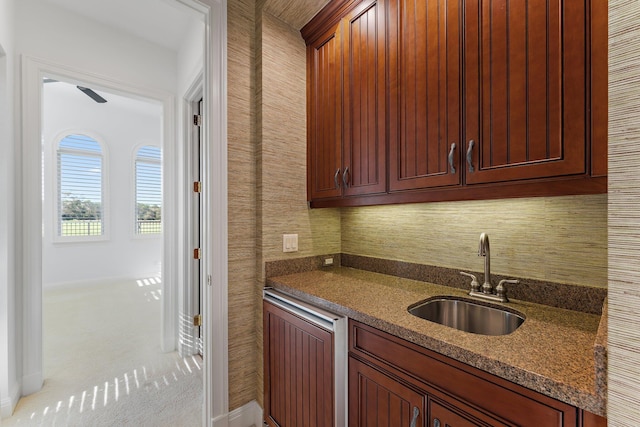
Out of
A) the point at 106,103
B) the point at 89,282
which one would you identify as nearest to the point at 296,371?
the point at 89,282

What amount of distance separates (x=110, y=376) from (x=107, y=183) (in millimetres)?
4238

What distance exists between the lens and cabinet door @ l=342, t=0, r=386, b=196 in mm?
1422

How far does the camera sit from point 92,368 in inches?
90.4

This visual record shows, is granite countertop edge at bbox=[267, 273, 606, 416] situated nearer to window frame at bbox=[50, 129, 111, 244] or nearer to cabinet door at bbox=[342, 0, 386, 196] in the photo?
cabinet door at bbox=[342, 0, 386, 196]

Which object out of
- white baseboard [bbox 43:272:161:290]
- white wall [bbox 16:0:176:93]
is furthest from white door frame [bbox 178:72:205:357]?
white baseboard [bbox 43:272:161:290]

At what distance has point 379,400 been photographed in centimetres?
104

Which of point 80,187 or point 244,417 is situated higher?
point 80,187

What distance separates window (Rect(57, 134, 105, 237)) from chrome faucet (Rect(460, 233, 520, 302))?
6.22 meters

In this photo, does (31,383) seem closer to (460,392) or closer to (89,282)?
(460,392)

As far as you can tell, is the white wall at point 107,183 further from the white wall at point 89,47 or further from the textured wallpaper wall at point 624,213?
the textured wallpaper wall at point 624,213

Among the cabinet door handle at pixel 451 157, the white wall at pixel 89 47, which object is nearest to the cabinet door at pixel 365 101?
the cabinet door handle at pixel 451 157

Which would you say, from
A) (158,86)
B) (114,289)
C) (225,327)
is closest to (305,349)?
(225,327)

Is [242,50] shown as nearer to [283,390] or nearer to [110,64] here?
[110,64]

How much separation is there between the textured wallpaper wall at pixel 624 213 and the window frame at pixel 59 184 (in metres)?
6.56
